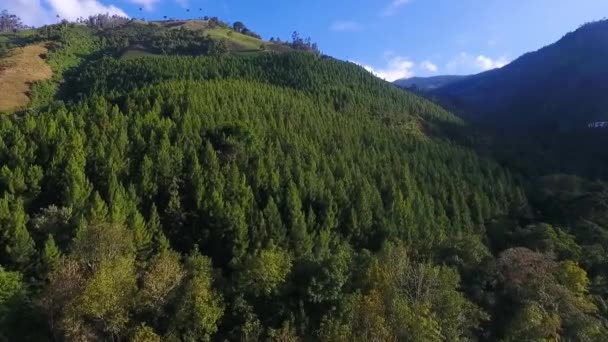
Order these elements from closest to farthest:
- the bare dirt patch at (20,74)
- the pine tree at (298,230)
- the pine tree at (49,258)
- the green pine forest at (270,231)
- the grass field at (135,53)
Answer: the green pine forest at (270,231) → the pine tree at (49,258) → the pine tree at (298,230) → the bare dirt patch at (20,74) → the grass field at (135,53)

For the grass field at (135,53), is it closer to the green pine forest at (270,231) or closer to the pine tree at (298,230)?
the green pine forest at (270,231)

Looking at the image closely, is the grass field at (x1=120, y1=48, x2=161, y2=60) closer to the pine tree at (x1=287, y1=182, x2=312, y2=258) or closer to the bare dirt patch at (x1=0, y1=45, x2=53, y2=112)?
the bare dirt patch at (x1=0, y1=45, x2=53, y2=112)

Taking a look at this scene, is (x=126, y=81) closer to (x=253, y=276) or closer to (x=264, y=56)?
(x=264, y=56)

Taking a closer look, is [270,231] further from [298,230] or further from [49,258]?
[49,258]

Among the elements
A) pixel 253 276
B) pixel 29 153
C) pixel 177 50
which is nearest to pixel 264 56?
pixel 177 50

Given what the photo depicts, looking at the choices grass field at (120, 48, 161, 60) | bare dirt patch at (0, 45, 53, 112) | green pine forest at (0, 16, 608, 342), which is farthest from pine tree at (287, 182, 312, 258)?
grass field at (120, 48, 161, 60)

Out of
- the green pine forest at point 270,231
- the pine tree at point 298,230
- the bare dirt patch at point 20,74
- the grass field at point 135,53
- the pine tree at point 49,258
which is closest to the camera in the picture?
the green pine forest at point 270,231

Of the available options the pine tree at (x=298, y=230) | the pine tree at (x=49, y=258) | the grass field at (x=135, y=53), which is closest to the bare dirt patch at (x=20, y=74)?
the grass field at (x=135, y=53)

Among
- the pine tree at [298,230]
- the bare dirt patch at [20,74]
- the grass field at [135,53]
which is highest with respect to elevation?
the grass field at [135,53]
